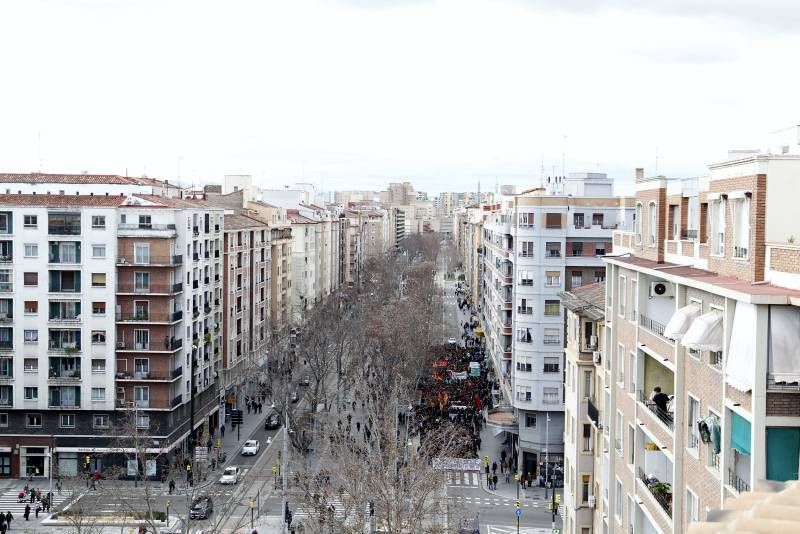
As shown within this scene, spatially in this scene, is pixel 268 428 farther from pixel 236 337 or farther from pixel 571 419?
pixel 571 419

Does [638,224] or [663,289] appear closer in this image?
[663,289]

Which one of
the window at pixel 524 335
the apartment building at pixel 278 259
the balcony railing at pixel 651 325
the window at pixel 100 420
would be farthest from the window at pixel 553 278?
the apartment building at pixel 278 259

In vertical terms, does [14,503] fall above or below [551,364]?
below

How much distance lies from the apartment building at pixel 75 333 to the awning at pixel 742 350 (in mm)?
44513

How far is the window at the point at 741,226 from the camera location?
1767 centimetres

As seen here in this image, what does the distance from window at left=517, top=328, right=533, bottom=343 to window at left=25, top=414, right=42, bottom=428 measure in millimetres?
31026

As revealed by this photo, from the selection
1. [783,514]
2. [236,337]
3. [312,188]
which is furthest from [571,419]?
[312,188]

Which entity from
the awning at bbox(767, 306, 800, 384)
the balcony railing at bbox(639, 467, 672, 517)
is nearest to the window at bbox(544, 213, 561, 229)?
the balcony railing at bbox(639, 467, 672, 517)

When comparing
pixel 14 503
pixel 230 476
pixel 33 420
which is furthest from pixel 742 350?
pixel 33 420

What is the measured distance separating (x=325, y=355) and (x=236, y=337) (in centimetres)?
1396

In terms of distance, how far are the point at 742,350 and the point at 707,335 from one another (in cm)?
148

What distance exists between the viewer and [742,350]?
16.0 metres

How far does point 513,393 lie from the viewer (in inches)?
2309

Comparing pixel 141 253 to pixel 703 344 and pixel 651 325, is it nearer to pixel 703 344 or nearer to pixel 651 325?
pixel 651 325
